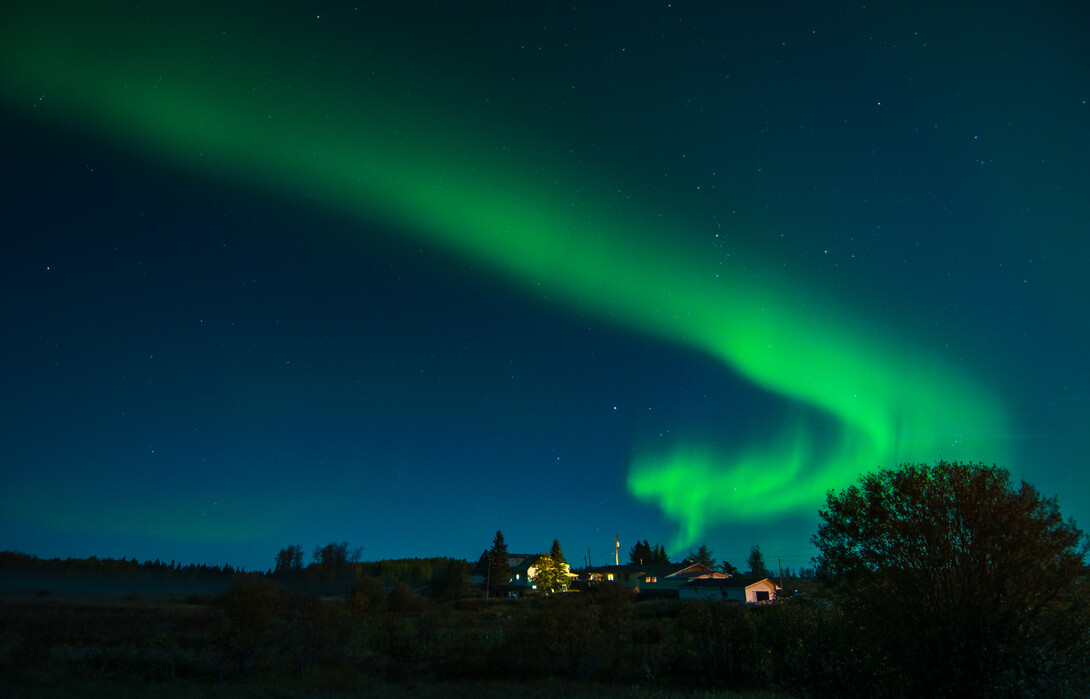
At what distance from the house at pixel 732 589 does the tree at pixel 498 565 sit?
38880 millimetres

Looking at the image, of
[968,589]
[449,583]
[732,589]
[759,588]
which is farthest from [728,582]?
[968,589]

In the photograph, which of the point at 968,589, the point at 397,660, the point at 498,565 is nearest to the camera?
the point at 968,589

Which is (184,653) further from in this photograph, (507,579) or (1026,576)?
(507,579)

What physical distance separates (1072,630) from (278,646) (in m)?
45.0

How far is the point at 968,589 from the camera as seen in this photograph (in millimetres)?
11102

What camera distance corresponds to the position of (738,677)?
30.3 m

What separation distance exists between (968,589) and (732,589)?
227ft

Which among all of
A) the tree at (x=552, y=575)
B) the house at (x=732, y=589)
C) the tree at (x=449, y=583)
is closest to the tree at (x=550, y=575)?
the tree at (x=552, y=575)

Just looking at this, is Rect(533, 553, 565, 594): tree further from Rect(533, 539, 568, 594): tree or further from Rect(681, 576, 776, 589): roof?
Rect(681, 576, 776, 589): roof

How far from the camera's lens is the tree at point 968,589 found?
10.2 m

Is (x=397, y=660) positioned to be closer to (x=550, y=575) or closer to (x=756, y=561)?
(x=550, y=575)

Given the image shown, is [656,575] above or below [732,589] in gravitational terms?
below

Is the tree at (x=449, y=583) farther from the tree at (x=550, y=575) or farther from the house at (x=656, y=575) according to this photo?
the house at (x=656, y=575)

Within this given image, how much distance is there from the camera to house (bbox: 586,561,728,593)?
89.1 m
